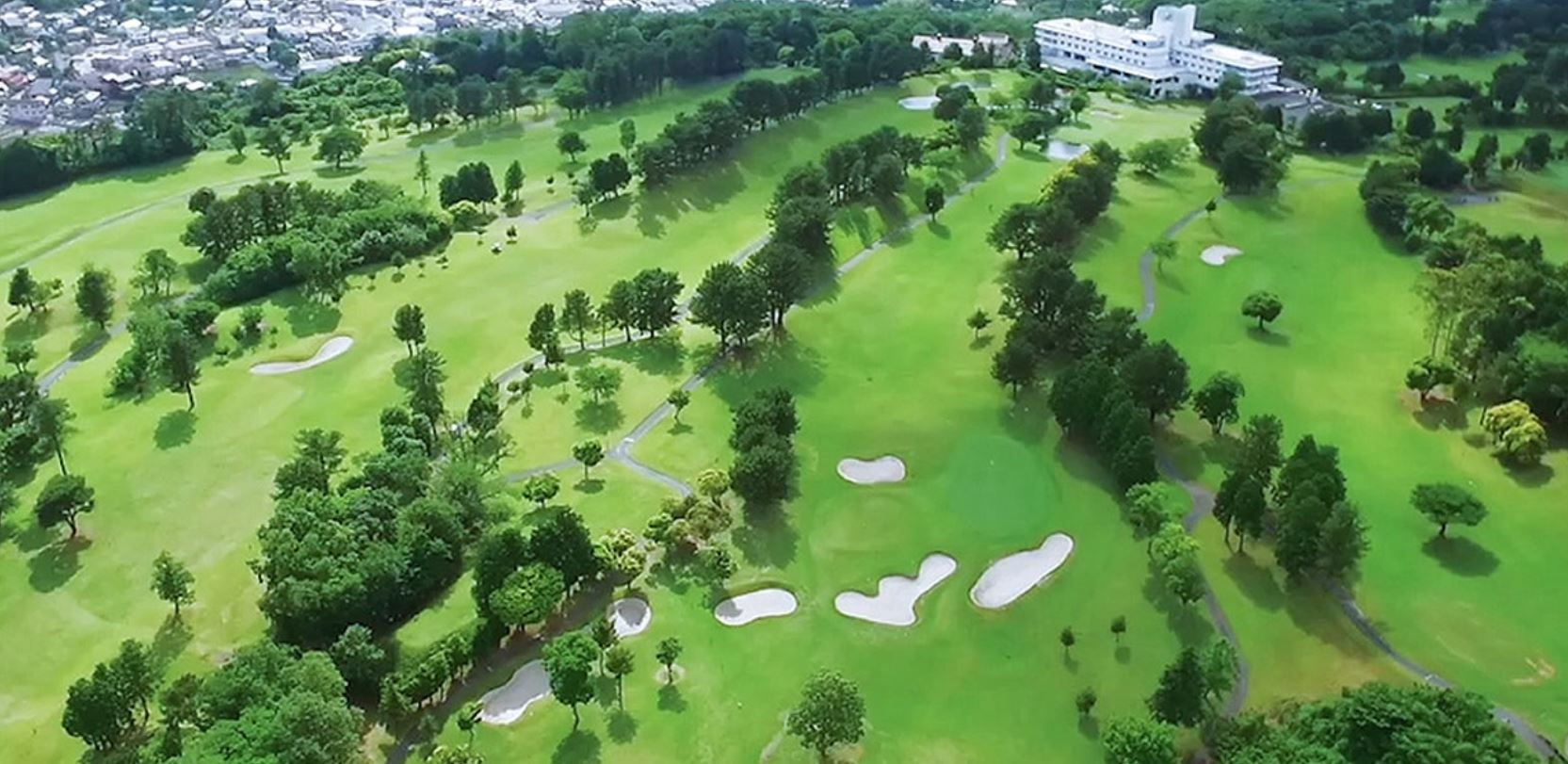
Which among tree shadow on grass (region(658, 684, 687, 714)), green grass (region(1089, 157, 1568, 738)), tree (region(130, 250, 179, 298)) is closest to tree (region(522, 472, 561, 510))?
tree shadow on grass (region(658, 684, 687, 714))

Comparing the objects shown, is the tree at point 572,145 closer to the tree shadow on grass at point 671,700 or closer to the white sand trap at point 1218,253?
the white sand trap at point 1218,253

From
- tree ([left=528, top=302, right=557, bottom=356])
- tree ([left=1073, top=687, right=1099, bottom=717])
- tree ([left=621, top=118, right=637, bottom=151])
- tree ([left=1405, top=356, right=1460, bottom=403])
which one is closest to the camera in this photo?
tree ([left=1073, top=687, right=1099, bottom=717])

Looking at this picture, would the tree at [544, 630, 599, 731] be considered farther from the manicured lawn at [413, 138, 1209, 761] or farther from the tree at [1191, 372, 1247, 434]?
the tree at [1191, 372, 1247, 434]

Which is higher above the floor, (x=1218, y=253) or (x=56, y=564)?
(x=56, y=564)

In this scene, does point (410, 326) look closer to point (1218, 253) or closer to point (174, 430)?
point (174, 430)

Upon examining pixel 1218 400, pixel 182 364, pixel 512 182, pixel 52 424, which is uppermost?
pixel 52 424

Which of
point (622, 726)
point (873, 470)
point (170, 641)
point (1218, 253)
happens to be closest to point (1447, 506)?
point (873, 470)
